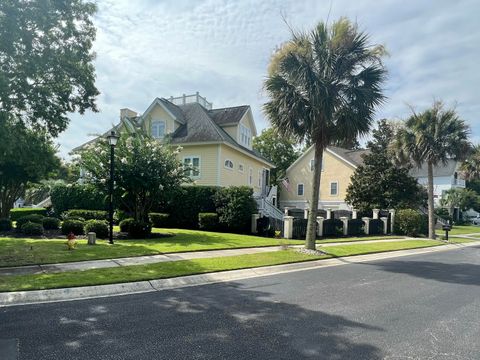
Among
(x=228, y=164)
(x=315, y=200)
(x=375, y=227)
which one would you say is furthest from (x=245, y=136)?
(x=315, y=200)

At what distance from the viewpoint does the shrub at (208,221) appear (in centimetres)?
2239

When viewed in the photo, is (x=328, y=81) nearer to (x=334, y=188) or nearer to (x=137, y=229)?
(x=137, y=229)

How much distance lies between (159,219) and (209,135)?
719cm

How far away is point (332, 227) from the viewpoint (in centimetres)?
2455

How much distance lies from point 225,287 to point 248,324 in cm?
280

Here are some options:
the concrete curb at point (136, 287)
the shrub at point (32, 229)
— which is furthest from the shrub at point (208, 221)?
the concrete curb at point (136, 287)

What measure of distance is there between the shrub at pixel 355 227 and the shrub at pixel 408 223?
3903 mm

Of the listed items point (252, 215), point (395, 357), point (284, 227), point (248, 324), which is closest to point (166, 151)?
point (252, 215)

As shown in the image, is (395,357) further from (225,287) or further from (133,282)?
(133,282)

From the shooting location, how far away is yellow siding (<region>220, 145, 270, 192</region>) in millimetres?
26719

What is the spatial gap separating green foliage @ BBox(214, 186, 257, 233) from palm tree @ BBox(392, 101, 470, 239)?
1336 centimetres

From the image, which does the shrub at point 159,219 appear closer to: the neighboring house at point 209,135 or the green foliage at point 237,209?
the neighboring house at point 209,135

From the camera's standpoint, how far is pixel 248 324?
230 inches

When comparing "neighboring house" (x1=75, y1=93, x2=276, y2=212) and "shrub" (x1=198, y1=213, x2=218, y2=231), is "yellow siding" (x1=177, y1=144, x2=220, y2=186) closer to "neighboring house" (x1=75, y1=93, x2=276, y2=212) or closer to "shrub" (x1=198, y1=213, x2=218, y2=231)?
"neighboring house" (x1=75, y1=93, x2=276, y2=212)
